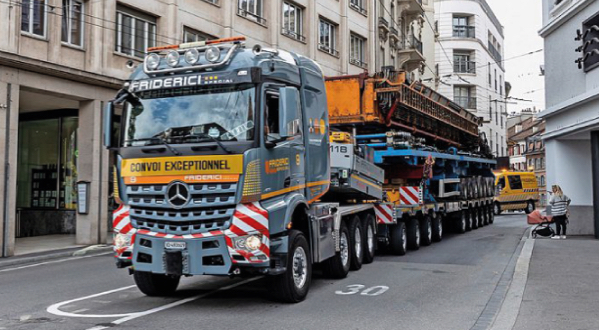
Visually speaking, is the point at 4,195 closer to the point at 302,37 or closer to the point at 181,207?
the point at 181,207

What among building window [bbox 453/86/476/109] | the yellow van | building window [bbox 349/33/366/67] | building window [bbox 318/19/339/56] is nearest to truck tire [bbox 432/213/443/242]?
building window [bbox 318/19/339/56]

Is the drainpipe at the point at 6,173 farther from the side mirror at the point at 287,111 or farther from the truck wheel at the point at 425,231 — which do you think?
the truck wheel at the point at 425,231

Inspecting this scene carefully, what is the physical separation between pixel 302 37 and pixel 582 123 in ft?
44.5

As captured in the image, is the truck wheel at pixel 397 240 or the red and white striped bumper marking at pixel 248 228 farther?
the truck wheel at pixel 397 240

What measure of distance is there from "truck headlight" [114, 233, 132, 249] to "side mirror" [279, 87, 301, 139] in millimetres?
2336

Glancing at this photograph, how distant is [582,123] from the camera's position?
17.2 metres

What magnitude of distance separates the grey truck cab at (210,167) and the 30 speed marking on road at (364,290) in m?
0.90

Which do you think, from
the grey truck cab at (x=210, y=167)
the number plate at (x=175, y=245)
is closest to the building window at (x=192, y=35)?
the grey truck cab at (x=210, y=167)

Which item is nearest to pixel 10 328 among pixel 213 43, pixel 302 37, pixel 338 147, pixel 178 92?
pixel 178 92

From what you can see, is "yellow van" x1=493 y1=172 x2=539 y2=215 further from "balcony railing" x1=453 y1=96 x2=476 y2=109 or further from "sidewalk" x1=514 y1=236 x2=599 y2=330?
"sidewalk" x1=514 y1=236 x2=599 y2=330

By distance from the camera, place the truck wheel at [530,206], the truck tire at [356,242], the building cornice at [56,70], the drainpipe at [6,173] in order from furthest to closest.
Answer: the truck wheel at [530,206], the building cornice at [56,70], the drainpipe at [6,173], the truck tire at [356,242]

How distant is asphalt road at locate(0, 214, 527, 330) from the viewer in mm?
6820

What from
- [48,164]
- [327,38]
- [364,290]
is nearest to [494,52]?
[327,38]

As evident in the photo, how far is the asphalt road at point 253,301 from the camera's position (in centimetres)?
682
